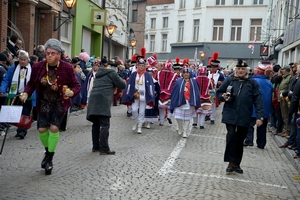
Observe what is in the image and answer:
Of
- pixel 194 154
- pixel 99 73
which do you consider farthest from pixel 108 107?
pixel 194 154

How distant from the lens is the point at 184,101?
11094 millimetres

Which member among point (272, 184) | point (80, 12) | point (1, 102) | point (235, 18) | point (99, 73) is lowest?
point (272, 184)

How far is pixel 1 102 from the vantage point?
9312 millimetres

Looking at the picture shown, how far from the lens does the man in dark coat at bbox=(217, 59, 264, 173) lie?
7055 millimetres

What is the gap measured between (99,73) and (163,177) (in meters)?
2.78

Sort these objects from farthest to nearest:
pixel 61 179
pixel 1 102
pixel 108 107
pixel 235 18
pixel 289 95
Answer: pixel 235 18
pixel 289 95
pixel 1 102
pixel 108 107
pixel 61 179

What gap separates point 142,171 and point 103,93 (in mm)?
2040

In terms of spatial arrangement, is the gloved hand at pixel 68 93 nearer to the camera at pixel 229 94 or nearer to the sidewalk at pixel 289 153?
the camera at pixel 229 94

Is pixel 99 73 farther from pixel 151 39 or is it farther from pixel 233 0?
pixel 151 39

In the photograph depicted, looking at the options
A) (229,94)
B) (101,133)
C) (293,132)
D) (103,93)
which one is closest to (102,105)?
(103,93)

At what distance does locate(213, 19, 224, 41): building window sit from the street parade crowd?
30.0 m

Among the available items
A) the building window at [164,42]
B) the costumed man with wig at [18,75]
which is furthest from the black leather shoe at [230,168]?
the building window at [164,42]

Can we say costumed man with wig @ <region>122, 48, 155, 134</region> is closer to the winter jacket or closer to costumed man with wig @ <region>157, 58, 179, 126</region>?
costumed man with wig @ <region>157, 58, 179, 126</region>

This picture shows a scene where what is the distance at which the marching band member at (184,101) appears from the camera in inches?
435
